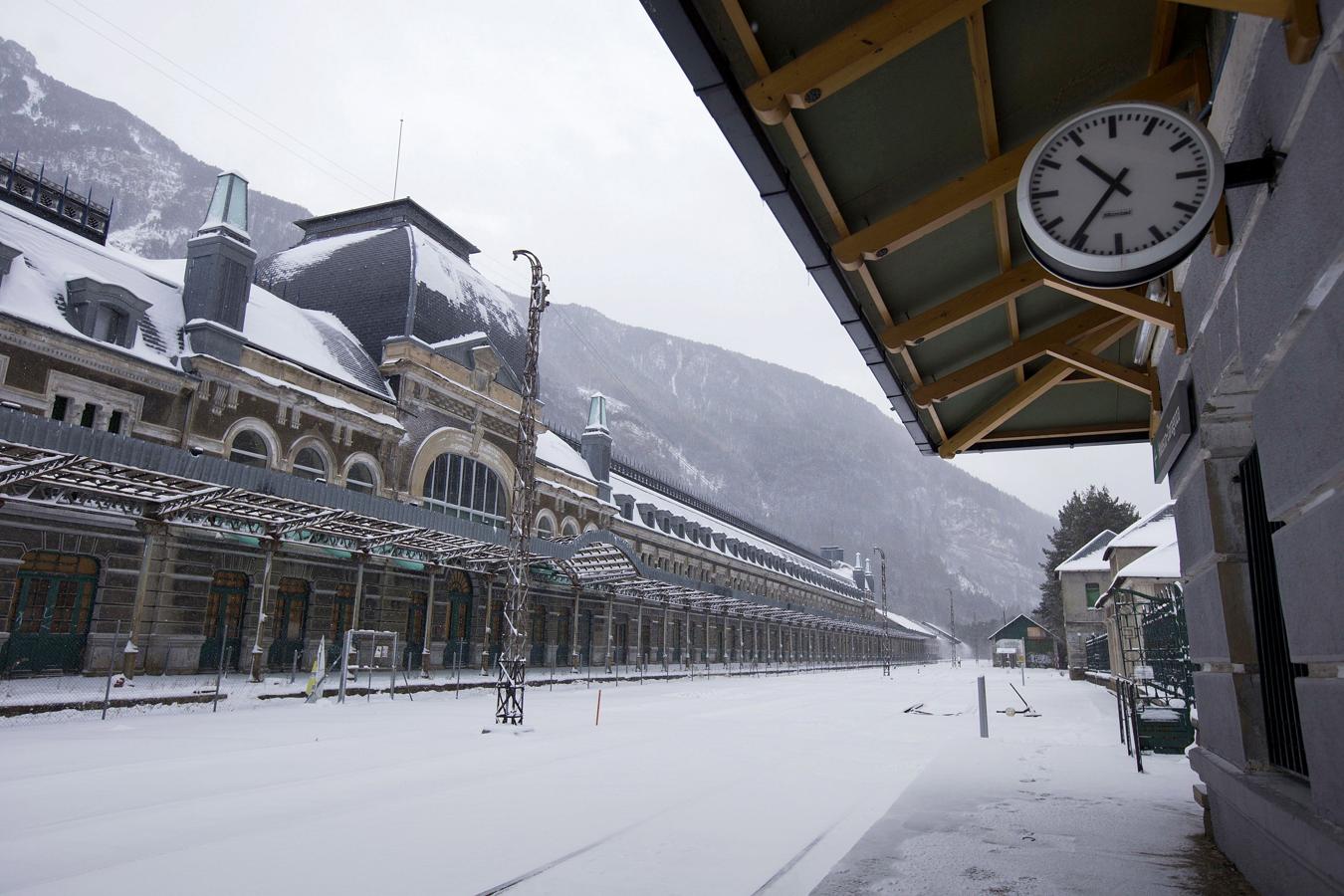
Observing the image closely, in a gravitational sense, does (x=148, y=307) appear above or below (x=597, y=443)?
below

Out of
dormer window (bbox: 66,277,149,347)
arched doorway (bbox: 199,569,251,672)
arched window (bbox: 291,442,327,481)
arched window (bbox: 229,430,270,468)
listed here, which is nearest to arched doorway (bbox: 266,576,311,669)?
arched doorway (bbox: 199,569,251,672)

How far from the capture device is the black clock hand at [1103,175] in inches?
152

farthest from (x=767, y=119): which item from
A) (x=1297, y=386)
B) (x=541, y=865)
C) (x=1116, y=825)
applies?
(x=1116, y=825)

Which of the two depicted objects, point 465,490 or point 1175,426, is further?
point 465,490

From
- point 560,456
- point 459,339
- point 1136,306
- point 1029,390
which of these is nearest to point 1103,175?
point 1136,306

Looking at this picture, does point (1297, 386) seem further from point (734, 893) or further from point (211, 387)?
point (211, 387)

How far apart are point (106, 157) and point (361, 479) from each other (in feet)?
600

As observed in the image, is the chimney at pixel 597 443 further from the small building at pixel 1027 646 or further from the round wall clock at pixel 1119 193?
the small building at pixel 1027 646

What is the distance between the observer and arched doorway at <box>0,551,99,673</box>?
2028 centimetres

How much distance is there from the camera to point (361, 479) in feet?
98.6

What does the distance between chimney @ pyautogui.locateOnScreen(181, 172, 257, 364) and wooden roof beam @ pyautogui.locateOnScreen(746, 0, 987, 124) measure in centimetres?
2515

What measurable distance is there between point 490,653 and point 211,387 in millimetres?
16953

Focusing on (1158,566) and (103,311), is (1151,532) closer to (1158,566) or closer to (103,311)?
(1158,566)

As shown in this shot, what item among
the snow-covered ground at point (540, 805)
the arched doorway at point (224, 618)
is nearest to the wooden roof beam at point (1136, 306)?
the snow-covered ground at point (540, 805)
